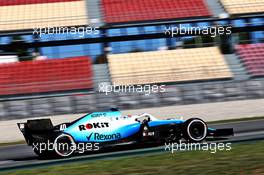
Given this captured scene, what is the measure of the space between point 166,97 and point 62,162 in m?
9.56

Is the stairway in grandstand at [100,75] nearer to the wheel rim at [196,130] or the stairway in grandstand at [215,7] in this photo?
the stairway in grandstand at [215,7]

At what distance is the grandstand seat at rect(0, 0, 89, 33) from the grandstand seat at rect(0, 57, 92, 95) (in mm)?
2339

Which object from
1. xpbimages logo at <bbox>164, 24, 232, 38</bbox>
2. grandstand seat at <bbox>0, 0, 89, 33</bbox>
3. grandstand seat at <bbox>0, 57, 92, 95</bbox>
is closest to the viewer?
grandstand seat at <bbox>0, 57, 92, 95</bbox>

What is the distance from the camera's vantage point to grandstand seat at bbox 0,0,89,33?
24.7m

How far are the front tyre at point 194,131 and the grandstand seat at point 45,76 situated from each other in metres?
11.0

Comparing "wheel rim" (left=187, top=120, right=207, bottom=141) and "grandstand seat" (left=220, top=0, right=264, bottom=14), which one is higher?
"grandstand seat" (left=220, top=0, right=264, bottom=14)

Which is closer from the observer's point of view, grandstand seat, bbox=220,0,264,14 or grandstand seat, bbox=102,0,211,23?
grandstand seat, bbox=102,0,211,23

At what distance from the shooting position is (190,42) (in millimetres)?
24453

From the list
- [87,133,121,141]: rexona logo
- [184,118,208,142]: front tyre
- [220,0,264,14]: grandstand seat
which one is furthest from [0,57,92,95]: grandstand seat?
[184,118,208,142]: front tyre

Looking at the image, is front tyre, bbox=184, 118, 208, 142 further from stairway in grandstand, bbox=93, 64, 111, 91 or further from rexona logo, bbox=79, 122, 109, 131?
stairway in grandstand, bbox=93, 64, 111, 91

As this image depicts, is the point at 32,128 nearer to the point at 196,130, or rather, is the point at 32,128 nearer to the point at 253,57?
the point at 196,130

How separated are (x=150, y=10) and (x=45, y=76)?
24.2ft

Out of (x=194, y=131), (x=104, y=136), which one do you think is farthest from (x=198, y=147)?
(x=104, y=136)

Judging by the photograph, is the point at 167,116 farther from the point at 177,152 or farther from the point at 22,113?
the point at 177,152
